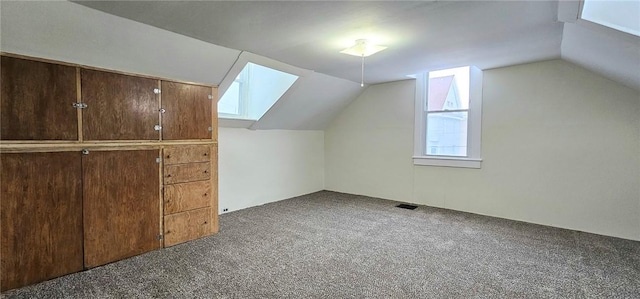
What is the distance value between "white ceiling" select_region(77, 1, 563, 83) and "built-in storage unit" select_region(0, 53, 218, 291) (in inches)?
26.5

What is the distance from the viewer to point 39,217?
91.5 inches

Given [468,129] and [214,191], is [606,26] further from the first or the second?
[214,191]

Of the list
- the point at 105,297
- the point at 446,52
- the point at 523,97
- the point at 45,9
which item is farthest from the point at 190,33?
the point at 523,97

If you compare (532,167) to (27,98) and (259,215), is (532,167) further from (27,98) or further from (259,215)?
(27,98)

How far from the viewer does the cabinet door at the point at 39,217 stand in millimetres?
2189

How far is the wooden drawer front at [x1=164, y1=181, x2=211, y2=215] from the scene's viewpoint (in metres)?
3.10

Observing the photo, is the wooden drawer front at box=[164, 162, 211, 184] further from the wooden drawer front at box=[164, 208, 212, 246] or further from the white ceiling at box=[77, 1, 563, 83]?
the white ceiling at box=[77, 1, 563, 83]

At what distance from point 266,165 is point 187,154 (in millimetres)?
1973

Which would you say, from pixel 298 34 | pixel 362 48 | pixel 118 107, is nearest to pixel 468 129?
pixel 362 48

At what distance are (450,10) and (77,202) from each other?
3.32 m

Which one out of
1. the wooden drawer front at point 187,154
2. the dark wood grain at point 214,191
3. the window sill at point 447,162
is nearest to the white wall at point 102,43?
the wooden drawer front at point 187,154

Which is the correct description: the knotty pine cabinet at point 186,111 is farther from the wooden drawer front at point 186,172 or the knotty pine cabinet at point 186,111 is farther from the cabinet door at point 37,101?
the cabinet door at point 37,101

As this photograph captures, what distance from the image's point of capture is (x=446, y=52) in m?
3.45

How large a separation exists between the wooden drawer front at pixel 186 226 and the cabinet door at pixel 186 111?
82cm
